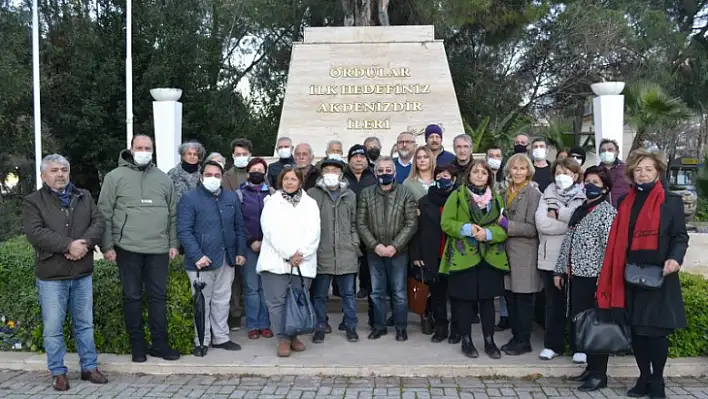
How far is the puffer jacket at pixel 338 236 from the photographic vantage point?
17.0ft

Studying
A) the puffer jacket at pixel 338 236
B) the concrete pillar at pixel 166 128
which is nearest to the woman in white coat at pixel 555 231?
the puffer jacket at pixel 338 236

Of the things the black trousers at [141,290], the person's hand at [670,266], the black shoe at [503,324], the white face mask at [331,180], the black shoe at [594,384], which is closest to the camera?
the person's hand at [670,266]

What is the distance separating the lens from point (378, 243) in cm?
517

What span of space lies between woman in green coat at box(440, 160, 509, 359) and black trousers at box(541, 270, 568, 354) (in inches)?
14.3

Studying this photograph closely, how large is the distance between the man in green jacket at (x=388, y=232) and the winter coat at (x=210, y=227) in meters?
1.04

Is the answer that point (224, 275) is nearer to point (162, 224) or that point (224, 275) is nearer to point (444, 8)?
point (162, 224)

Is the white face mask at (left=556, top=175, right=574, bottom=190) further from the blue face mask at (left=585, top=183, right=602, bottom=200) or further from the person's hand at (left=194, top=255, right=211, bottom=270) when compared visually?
the person's hand at (left=194, top=255, right=211, bottom=270)

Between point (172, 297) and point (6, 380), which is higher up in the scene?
point (172, 297)

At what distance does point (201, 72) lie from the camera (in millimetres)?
16656

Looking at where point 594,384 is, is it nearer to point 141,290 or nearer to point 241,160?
point 141,290

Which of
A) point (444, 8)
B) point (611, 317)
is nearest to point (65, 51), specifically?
point (444, 8)

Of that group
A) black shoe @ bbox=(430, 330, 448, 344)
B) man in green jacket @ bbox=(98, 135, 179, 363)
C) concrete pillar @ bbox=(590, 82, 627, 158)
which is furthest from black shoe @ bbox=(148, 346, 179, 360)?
concrete pillar @ bbox=(590, 82, 627, 158)

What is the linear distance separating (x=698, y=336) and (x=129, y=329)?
4417 mm

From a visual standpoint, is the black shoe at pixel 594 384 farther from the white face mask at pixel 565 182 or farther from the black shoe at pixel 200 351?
the black shoe at pixel 200 351
